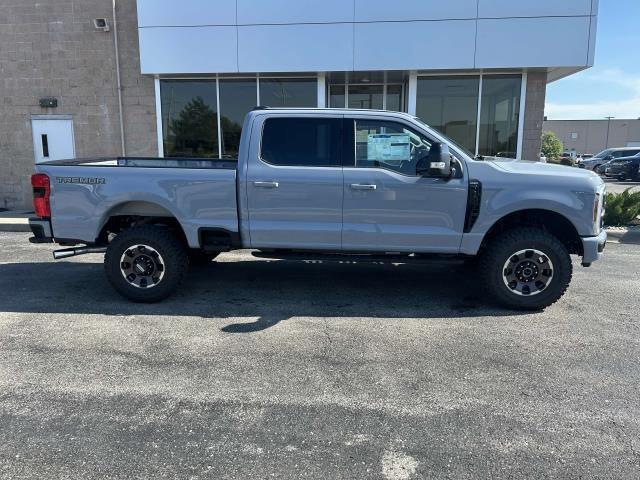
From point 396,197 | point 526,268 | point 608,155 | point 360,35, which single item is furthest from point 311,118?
point 608,155

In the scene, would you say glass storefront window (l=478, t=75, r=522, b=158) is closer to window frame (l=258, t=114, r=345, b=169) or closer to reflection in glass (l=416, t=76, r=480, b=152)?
reflection in glass (l=416, t=76, r=480, b=152)

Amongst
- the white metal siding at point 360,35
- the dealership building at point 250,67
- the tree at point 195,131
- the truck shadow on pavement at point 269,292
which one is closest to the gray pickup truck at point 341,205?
the truck shadow on pavement at point 269,292

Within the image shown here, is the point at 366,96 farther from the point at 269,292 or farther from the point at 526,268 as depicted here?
the point at 526,268

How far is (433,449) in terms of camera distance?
2859 mm

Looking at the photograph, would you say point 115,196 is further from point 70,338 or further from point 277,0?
point 277,0

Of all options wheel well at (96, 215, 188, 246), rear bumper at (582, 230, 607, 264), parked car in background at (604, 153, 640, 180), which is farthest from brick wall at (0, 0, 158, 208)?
parked car in background at (604, 153, 640, 180)

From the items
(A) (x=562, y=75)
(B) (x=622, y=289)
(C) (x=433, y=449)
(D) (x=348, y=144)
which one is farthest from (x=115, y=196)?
(A) (x=562, y=75)

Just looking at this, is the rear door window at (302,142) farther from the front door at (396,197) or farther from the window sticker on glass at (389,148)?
the window sticker on glass at (389,148)

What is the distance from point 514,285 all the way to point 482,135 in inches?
292

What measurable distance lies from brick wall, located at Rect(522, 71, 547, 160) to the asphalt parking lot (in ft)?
20.2

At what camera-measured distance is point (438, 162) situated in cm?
486

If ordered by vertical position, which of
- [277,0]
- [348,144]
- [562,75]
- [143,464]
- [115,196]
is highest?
[277,0]

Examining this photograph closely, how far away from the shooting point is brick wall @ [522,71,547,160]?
1115 centimetres

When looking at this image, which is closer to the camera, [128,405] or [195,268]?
[128,405]
